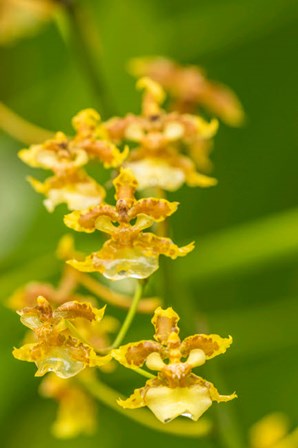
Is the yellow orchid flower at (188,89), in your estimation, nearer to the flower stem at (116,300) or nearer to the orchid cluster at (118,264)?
the orchid cluster at (118,264)

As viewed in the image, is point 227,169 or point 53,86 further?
point 53,86

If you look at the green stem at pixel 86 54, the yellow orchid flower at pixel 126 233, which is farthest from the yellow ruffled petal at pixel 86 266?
the green stem at pixel 86 54

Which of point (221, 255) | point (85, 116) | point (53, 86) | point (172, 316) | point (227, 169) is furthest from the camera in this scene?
point (53, 86)

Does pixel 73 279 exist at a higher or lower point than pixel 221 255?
lower

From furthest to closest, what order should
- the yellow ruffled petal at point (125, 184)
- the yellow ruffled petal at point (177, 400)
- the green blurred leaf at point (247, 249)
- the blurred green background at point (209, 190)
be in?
the blurred green background at point (209, 190)
the green blurred leaf at point (247, 249)
the yellow ruffled petal at point (125, 184)
the yellow ruffled petal at point (177, 400)

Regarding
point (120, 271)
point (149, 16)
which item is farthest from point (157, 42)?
point (120, 271)

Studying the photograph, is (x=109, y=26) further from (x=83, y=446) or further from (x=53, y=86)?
(x=83, y=446)
